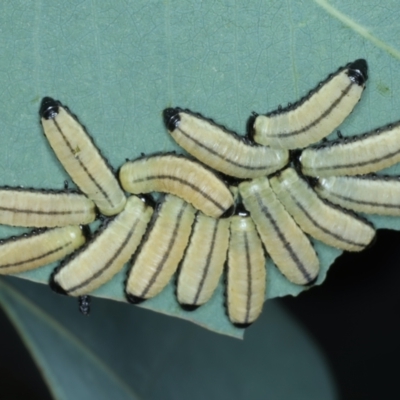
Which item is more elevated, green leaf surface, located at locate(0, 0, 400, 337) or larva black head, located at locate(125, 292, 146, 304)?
green leaf surface, located at locate(0, 0, 400, 337)

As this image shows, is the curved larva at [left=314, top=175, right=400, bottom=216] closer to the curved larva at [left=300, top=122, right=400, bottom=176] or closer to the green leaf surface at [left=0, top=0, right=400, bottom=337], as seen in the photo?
the curved larva at [left=300, top=122, right=400, bottom=176]

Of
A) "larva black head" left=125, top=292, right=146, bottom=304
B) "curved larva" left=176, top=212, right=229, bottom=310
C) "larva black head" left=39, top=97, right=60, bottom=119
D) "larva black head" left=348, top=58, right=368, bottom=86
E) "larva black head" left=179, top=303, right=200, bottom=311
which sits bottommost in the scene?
"larva black head" left=179, top=303, right=200, bottom=311

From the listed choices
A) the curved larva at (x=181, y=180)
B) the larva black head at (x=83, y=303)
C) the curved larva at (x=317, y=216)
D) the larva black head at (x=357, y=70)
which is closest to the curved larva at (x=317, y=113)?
the larva black head at (x=357, y=70)

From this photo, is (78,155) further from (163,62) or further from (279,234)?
(279,234)

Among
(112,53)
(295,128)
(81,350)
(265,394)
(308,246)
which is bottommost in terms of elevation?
(265,394)

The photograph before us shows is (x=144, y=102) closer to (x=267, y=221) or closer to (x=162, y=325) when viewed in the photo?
(x=267, y=221)

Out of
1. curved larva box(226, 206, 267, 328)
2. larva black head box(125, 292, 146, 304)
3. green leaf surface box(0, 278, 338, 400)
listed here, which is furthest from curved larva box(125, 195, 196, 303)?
green leaf surface box(0, 278, 338, 400)

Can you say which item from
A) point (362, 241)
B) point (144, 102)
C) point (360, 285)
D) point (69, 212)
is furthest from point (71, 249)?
point (360, 285)
